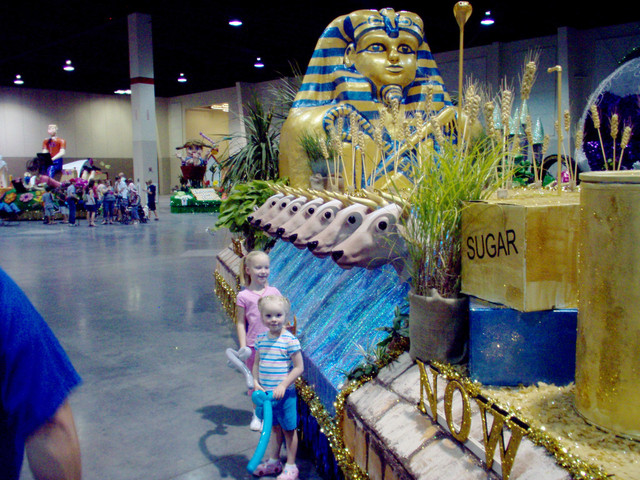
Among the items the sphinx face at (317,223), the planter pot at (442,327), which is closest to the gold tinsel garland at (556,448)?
the planter pot at (442,327)

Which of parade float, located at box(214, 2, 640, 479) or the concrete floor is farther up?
parade float, located at box(214, 2, 640, 479)

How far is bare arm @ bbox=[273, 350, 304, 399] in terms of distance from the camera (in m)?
2.44

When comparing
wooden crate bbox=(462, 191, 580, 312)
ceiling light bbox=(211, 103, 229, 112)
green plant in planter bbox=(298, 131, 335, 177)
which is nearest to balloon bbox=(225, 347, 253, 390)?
wooden crate bbox=(462, 191, 580, 312)

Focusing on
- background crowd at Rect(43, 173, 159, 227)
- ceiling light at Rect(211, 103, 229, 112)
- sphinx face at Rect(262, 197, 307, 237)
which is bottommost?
sphinx face at Rect(262, 197, 307, 237)

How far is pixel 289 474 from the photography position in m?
2.56

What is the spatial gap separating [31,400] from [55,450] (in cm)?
10

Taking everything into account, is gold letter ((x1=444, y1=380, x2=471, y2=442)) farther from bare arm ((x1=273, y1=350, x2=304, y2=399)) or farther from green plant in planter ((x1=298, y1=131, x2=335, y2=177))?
green plant in planter ((x1=298, y1=131, x2=335, y2=177))

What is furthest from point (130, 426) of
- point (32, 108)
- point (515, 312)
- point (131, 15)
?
point (32, 108)

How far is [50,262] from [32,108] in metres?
19.9

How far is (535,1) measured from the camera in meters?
11.2

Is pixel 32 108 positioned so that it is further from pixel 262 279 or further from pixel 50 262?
pixel 262 279

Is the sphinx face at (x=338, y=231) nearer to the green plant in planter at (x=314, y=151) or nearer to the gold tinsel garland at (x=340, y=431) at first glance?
the gold tinsel garland at (x=340, y=431)

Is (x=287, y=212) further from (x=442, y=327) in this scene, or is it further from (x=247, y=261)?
(x=442, y=327)

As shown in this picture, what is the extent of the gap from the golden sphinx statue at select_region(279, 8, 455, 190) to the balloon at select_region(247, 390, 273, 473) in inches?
124
